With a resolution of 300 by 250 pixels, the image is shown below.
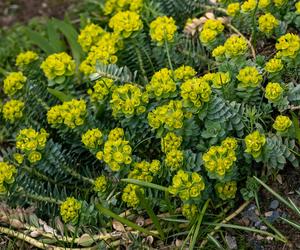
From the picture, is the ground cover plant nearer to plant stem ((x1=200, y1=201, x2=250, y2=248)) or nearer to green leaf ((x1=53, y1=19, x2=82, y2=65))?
plant stem ((x1=200, y1=201, x2=250, y2=248))

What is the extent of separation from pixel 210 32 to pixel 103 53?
1.69ft

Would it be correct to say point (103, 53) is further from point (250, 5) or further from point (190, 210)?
point (190, 210)

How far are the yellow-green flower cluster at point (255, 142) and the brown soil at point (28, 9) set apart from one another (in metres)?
2.22

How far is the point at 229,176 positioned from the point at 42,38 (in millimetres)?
1633

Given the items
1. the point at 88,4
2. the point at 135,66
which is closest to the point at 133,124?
the point at 135,66

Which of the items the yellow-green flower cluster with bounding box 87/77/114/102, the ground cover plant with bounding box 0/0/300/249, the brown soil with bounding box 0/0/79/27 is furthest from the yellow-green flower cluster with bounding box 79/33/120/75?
the brown soil with bounding box 0/0/79/27

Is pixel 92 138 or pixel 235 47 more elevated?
pixel 235 47

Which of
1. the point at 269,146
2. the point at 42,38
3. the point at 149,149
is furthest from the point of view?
the point at 42,38

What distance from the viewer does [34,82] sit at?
3.01 metres

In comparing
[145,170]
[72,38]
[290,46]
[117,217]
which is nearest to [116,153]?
[145,170]

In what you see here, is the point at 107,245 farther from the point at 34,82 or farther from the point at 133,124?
the point at 34,82

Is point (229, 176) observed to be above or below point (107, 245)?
above

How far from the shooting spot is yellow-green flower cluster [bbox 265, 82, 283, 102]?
7.98ft

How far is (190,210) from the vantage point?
2.50 meters
